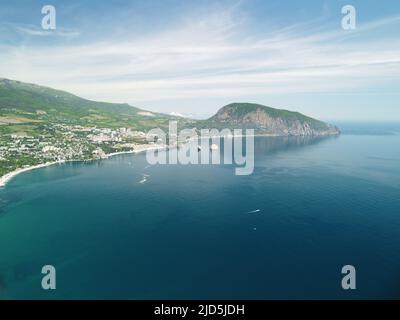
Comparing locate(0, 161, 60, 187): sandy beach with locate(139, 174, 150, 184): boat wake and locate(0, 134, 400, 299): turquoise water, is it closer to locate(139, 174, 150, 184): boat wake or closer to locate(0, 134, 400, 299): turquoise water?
locate(0, 134, 400, 299): turquoise water

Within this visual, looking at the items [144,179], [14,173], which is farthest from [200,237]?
[14,173]

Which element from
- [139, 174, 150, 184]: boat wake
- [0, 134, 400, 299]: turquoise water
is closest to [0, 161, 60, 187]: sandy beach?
[0, 134, 400, 299]: turquoise water

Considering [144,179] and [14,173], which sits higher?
[14,173]

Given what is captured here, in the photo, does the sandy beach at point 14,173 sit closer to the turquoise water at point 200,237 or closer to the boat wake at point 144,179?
the turquoise water at point 200,237

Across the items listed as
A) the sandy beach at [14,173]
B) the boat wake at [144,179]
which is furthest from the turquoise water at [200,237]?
the sandy beach at [14,173]

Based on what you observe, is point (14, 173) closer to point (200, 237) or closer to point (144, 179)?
point (144, 179)

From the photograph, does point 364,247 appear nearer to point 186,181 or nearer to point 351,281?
point 351,281

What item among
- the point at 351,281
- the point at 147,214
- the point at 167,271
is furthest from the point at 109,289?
the point at 351,281
